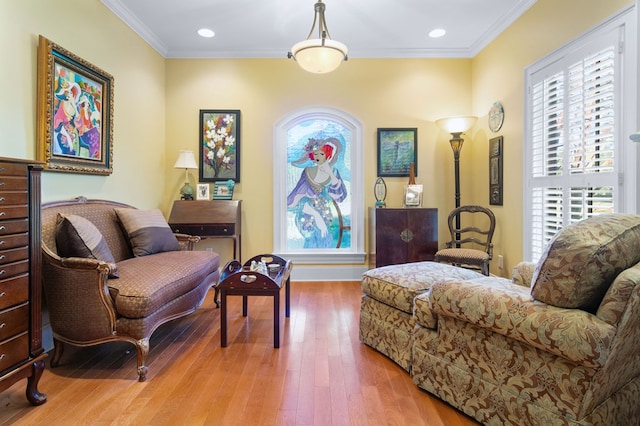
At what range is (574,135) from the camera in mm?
2686

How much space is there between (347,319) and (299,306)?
0.58 meters

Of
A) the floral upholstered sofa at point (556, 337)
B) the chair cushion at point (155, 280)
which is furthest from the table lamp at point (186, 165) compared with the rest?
the floral upholstered sofa at point (556, 337)

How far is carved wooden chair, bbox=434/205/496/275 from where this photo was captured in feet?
11.3

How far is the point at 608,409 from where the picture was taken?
1.33 m

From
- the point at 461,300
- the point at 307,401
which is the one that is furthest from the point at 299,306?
the point at 461,300

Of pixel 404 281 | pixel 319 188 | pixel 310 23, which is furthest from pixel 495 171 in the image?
pixel 310 23

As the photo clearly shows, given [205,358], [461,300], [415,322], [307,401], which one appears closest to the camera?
[461,300]

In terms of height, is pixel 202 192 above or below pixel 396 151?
below

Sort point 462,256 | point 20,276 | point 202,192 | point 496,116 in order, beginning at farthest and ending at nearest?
point 202,192 → point 496,116 → point 462,256 → point 20,276

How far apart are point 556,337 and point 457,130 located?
126 inches

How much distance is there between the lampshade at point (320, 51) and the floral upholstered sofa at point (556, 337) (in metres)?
1.92

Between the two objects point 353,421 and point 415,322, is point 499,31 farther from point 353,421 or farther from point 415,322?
point 353,421

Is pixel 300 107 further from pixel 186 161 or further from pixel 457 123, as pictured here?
pixel 457 123

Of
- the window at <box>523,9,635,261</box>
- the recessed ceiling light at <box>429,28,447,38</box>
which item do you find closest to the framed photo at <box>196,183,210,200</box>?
the recessed ceiling light at <box>429,28,447,38</box>
